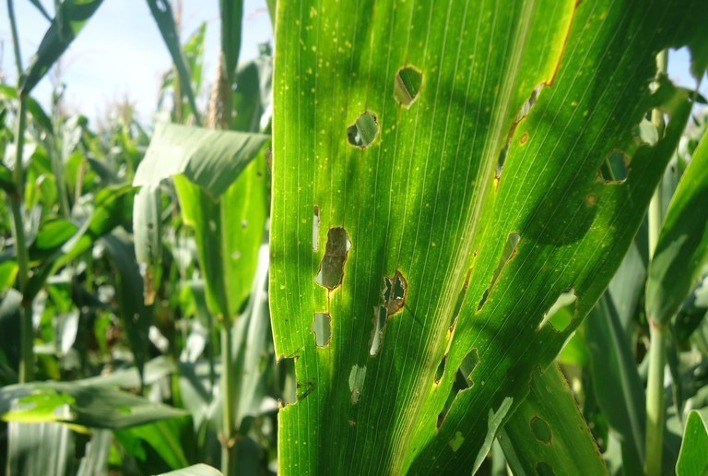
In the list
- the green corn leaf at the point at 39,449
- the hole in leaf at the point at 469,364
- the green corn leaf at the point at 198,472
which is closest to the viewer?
the hole in leaf at the point at 469,364

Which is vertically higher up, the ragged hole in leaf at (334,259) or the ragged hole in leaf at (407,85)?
the ragged hole in leaf at (407,85)

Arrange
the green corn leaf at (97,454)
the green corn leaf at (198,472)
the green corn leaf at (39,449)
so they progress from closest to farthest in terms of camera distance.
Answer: the green corn leaf at (198,472) < the green corn leaf at (39,449) < the green corn leaf at (97,454)

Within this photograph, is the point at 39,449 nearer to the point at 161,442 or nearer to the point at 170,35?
the point at 161,442

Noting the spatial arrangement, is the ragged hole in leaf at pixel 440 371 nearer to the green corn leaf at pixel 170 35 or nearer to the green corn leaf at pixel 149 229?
the green corn leaf at pixel 149 229

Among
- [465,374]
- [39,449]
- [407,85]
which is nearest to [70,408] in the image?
[39,449]

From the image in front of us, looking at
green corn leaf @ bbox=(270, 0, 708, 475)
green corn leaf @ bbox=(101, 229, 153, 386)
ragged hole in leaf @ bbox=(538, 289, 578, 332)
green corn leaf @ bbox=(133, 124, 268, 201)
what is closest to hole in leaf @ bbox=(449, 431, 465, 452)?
green corn leaf @ bbox=(270, 0, 708, 475)

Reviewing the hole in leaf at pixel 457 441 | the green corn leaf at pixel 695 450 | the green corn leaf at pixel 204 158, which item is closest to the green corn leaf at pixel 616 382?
the green corn leaf at pixel 695 450

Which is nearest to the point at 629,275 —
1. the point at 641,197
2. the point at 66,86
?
the point at 641,197

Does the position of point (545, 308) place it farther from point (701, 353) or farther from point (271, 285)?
point (701, 353)
